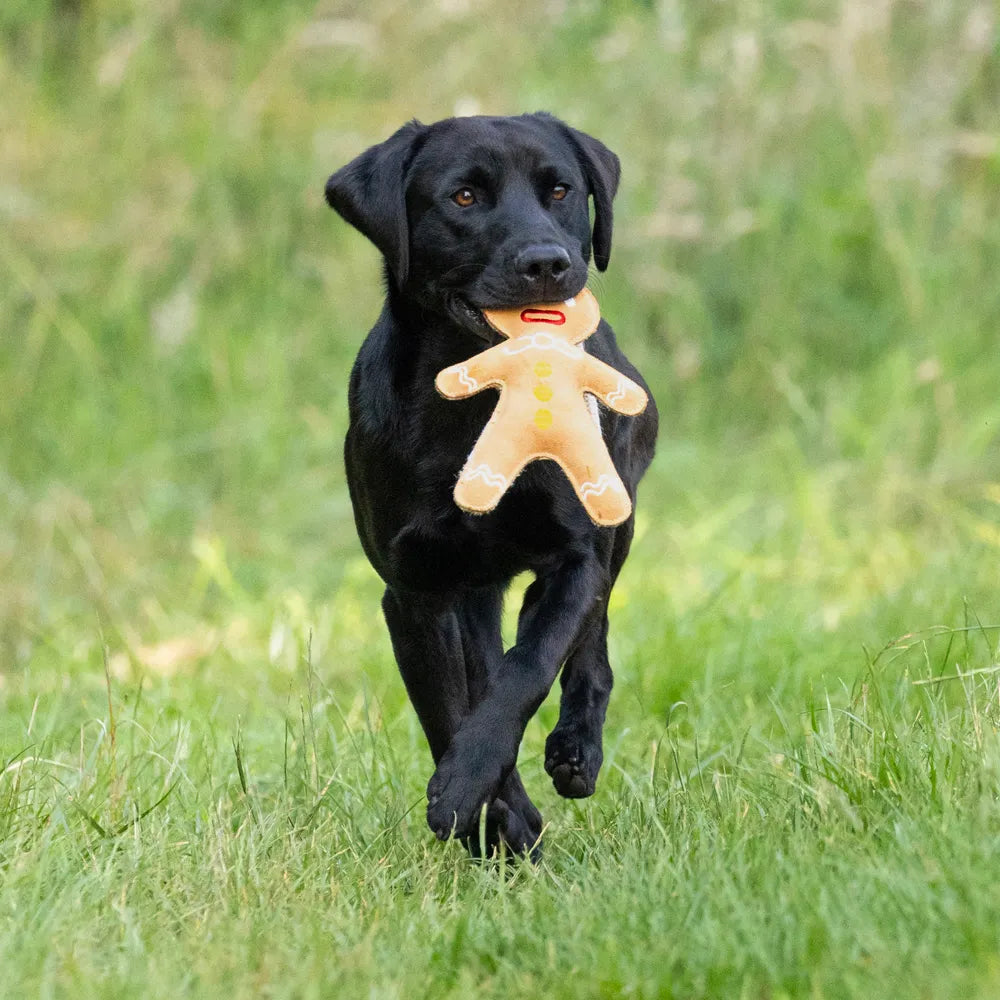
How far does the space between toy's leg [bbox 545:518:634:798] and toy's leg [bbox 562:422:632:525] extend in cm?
37

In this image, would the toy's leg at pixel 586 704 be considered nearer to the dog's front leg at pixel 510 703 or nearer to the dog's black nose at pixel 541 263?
the dog's front leg at pixel 510 703

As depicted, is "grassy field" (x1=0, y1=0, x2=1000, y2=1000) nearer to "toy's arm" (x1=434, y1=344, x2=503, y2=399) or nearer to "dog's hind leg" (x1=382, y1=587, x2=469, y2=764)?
"dog's hind leg" (x1=382, y1=587, x2=469, y2=764)

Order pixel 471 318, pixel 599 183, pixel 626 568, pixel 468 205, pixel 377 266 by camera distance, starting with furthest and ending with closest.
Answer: pixel 377 266
pixel 626 568
pixel 599 183
pixel 468 205
pixel 471 318

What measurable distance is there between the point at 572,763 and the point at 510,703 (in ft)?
0.97

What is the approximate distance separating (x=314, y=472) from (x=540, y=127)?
10.5ft

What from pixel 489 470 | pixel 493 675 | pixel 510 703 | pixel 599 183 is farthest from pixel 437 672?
pixel 599 183

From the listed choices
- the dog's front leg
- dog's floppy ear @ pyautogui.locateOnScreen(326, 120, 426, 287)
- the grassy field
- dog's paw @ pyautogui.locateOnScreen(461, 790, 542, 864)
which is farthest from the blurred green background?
the dog's front leg

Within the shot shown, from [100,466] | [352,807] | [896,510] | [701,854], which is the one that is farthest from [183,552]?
[701,854]

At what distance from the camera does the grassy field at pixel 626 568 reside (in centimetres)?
234

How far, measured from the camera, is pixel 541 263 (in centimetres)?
307

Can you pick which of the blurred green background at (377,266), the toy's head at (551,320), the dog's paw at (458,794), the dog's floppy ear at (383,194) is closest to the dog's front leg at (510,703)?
the dog's paw at (458,794)

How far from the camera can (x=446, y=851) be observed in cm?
300

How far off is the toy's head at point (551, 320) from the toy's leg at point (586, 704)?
0.43 meters

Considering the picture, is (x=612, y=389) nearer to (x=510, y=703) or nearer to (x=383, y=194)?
(x=510, y=703)
